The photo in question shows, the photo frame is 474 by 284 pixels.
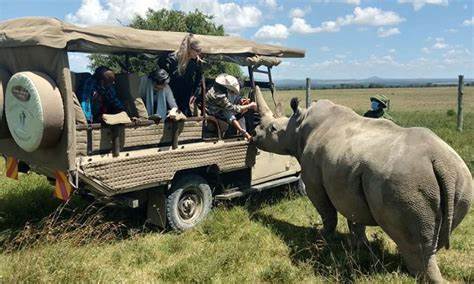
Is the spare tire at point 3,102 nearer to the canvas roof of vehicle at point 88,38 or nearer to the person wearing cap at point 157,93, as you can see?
the canvas roof of vehicle at point 88,38

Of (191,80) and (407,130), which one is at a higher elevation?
(191,80)

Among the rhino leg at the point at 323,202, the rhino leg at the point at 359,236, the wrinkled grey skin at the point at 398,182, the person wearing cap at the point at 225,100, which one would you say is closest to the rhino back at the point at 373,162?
the wrinkled grey skin at the point at 398,182

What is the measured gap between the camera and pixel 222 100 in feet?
22.5

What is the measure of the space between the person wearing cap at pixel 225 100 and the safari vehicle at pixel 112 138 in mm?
199

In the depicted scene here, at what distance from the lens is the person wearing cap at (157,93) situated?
241 inches

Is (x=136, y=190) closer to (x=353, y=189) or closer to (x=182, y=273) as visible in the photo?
(x=182, y=273)

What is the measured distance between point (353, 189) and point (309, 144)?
1.12 m

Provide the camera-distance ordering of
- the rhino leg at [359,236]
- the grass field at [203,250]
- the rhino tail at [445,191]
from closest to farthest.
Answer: the rhino tail at [445,191] → the grass field at [203,250] → the rhino leg at [359,236]

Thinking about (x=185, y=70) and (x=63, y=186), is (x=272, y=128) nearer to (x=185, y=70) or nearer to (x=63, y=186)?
(x=185, y=70)

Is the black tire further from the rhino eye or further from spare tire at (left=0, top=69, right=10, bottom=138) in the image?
spare tire at (left=0, top=69, right=10, bottom=138)

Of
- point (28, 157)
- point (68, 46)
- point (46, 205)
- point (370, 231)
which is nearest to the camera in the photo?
point (68, 46)

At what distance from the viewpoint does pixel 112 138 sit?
5.51 metres

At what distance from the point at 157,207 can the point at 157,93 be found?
1.42m

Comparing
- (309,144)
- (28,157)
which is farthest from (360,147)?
(28,157)
